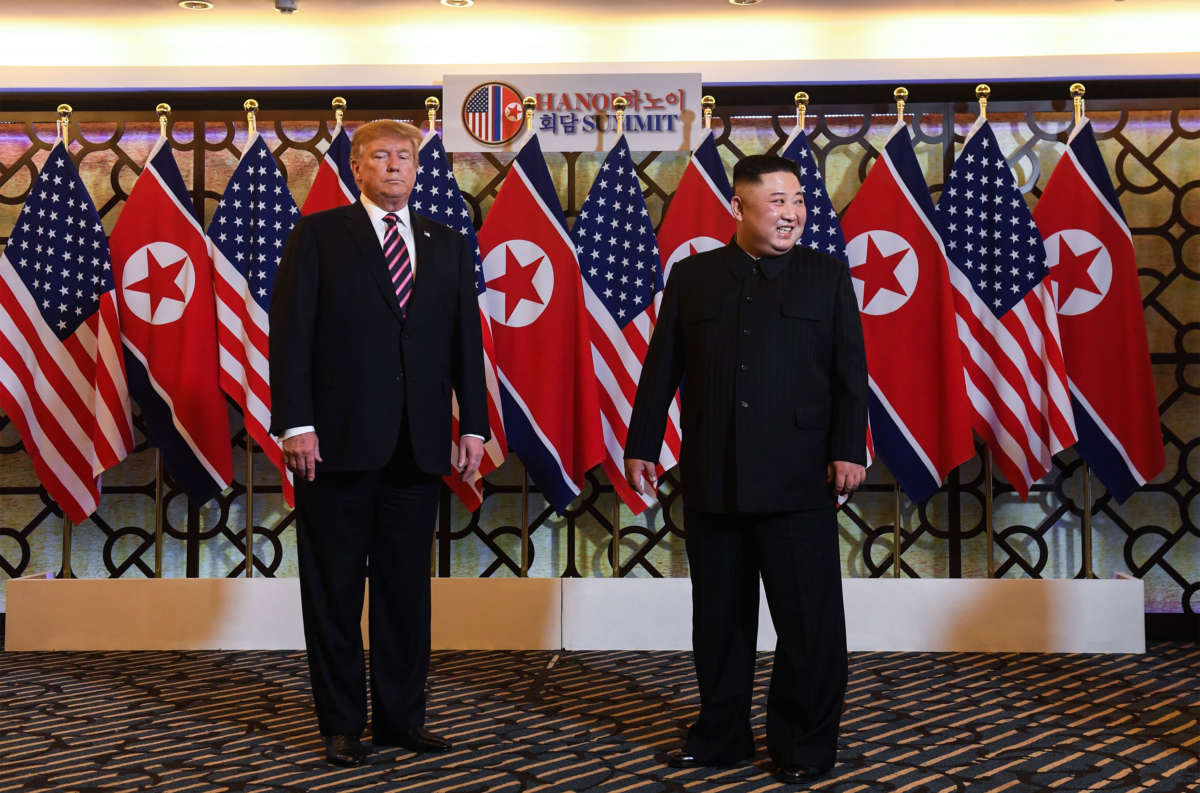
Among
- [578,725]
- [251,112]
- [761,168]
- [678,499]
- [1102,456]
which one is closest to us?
[761,168]

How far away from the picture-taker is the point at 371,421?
3.07 meters

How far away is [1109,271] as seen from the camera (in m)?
4.76

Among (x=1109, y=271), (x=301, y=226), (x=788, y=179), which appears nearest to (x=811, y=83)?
(x=1109, y=271)

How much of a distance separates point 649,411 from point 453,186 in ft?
6.85

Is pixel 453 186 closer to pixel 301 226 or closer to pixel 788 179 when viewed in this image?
pixel 301 226

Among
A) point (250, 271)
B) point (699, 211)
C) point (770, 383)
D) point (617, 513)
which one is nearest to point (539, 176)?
point (699, 211)

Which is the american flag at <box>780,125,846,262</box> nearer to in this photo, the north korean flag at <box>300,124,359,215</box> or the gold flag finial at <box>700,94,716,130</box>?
the gold flag finial at <box>700,94,716,130</box>

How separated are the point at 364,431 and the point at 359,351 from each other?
0.21 m

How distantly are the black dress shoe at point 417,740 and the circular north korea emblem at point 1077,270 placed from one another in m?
3.08

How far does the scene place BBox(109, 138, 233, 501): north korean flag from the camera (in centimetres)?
478

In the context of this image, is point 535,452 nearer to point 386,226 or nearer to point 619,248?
point 619,248

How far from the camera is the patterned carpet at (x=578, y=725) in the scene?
115 inches

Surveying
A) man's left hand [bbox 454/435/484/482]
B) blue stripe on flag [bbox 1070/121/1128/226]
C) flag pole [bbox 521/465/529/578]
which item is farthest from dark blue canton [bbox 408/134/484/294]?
blue stripe on flag [bbox 1070/121/1128/226]

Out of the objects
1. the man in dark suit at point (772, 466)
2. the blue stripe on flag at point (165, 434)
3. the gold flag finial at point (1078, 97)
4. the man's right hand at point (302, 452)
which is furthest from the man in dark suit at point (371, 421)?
the gold flag finial at point (1078, 97)
